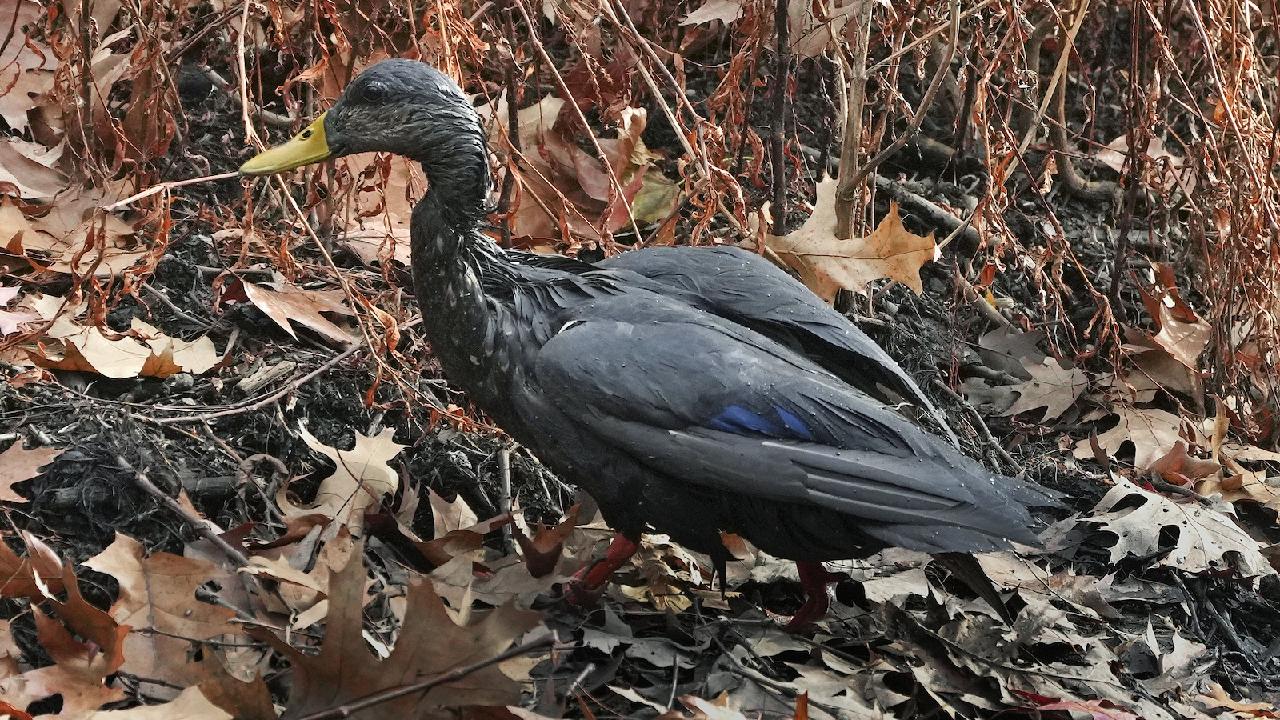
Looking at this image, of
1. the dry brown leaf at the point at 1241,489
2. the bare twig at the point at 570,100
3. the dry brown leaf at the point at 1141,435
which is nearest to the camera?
→ the bare twig at the point at 570,100

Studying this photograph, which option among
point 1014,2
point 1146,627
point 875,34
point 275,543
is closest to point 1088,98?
point 875,34

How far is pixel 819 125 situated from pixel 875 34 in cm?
40

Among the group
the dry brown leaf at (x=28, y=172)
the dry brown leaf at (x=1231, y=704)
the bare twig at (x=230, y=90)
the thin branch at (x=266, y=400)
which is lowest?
the dry brown leaf at (x=1231, y=704)

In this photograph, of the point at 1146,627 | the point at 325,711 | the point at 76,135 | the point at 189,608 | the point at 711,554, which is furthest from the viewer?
the point at 76,135

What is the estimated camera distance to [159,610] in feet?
8.77

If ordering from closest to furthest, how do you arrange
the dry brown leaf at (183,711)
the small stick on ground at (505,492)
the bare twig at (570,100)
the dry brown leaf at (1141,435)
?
the dry brown leaf at (183,711) < the small stick on ground at (505,492) < the bare twig at (570,100) < the dry brown leaf at (1141,435)

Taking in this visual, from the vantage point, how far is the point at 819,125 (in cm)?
493

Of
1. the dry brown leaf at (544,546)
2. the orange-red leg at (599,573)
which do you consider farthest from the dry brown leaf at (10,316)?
the orange-red leg at (599,573)

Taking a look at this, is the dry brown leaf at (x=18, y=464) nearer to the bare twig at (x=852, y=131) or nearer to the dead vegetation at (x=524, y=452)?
the dead vegetation at (x=524, y=452)

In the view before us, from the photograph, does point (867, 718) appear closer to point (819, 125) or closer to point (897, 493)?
point (897, 493)

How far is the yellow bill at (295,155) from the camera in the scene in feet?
9.75

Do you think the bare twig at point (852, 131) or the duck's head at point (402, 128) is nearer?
the duck's head at point (402, 128)

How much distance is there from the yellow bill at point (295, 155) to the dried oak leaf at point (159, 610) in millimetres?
853

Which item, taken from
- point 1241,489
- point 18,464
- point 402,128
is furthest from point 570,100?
point 1241,489
